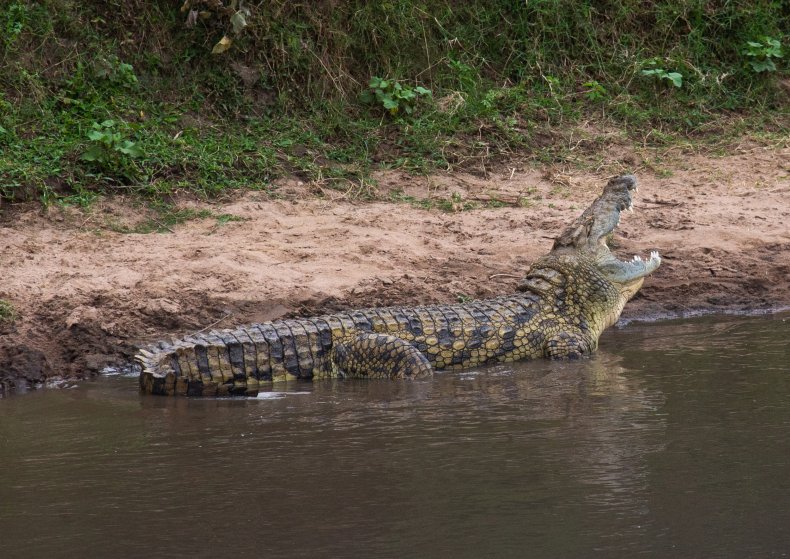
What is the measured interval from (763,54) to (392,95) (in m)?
3.68

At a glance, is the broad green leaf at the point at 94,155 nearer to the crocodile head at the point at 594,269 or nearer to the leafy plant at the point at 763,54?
the crocodile head at the point at 594,269

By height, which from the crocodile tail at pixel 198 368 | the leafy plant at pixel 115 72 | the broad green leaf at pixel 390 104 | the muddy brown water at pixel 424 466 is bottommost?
the muddy brown water at pixel 424 466

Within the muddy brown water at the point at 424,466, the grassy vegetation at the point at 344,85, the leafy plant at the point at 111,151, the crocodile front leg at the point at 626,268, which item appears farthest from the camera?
the grassy vegetation at the point at 344,85

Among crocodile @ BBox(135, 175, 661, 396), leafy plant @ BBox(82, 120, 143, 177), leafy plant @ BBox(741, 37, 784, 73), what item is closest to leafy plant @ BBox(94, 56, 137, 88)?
leafy plant @ BBox(82, 120, 143, 177)

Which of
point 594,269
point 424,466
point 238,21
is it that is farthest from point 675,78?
point 424,466

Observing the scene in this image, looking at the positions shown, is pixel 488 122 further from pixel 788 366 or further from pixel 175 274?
pixel 788 366

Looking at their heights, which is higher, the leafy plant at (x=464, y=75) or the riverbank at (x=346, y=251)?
the leafy plant at (x=464, y=75)

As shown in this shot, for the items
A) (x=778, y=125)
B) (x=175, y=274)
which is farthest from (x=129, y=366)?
(x=778, y=125)

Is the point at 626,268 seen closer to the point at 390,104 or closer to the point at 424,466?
the point at 424,466

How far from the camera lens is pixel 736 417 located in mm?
5211

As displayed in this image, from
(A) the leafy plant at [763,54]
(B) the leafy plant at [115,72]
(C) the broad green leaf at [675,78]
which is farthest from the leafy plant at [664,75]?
(B) the leafy plant at [115,72]

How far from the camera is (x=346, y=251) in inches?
316

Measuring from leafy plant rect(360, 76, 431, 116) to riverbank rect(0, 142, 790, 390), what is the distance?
92 centimetres

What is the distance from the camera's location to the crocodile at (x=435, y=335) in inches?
244
